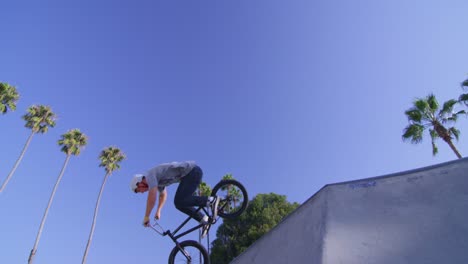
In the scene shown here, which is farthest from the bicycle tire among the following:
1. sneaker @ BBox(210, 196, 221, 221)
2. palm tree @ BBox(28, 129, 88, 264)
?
palm tree @ BBox(28, 129, 88, 264)

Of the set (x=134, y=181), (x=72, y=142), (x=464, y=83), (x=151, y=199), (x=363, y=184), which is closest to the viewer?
(x=151, y=199)

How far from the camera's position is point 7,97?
80.0ft

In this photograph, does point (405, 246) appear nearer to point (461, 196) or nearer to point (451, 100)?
point (461, 196)

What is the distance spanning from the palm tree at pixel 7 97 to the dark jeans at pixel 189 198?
2779 centimetres

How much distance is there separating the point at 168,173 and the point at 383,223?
3709 millimetres

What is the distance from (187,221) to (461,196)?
4.61m

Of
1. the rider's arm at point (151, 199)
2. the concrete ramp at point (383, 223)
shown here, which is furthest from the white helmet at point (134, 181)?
the concrete ramp at point (383, 223)

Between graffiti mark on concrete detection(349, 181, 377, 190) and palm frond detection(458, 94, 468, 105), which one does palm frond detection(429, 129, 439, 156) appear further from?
graffiti mark on concrete detection(349, 181, 377, 190)

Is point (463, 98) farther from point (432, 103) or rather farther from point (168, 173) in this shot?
point (168, 173)

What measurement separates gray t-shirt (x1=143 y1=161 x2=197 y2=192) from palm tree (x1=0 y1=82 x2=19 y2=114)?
90.3 feet

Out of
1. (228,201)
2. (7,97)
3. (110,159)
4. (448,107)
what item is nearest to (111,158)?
(110,159)

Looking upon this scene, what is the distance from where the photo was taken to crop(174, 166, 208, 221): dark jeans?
483cm

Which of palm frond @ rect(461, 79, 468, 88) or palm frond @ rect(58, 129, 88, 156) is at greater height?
palm frond @ rect(58, 129, 88, 156)

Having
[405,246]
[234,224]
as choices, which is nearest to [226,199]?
[405,246]
